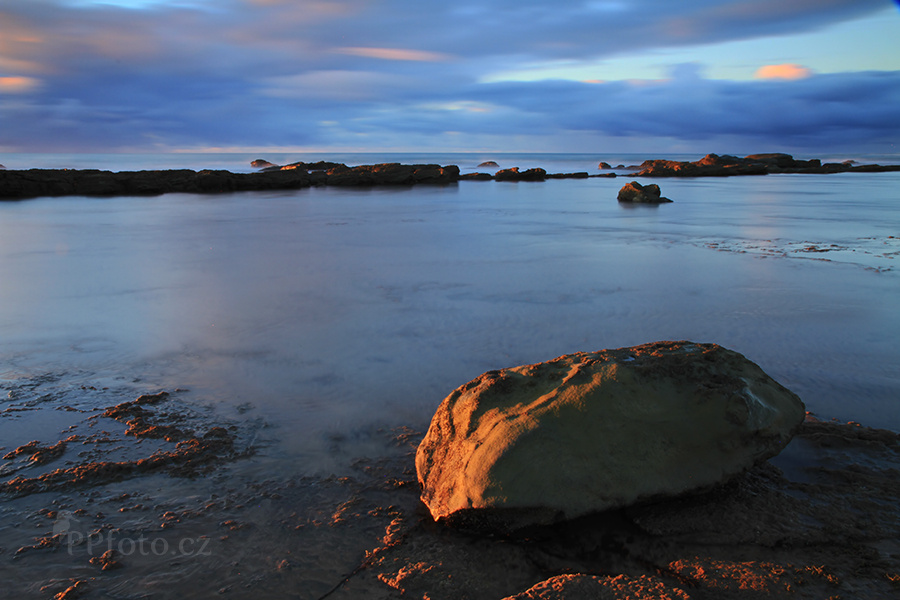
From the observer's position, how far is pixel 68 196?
2195 centimetres

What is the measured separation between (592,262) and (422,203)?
11.9 m

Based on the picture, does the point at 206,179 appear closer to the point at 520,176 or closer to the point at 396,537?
the point at 520,176

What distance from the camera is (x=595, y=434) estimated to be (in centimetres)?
244

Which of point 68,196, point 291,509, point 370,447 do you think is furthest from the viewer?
point 68,196

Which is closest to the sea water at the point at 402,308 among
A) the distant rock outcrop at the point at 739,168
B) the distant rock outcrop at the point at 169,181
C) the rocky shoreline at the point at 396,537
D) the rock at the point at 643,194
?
the rocky shoreline at the point at 396,537

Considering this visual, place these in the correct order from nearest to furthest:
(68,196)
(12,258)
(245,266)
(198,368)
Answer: (198,368) → (245,266) → (12,258) → (68,196)

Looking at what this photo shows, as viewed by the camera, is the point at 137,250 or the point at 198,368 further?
the point at 137,250

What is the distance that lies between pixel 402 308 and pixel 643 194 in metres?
14.6

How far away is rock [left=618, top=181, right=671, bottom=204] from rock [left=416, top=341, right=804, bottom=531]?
53.9 ft

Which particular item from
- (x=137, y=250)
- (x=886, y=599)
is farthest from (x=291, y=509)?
(x=137, y=250)

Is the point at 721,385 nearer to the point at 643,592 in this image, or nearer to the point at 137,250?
the point at 643,592

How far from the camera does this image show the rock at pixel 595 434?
2.29 meters

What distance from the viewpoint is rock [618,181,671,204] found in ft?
59.8

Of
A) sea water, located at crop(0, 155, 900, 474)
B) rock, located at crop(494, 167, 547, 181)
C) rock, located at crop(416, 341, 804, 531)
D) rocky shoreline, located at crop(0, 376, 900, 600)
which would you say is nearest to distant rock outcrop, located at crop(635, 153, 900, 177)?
rock, located at crop(494, 167, 547, 181)
